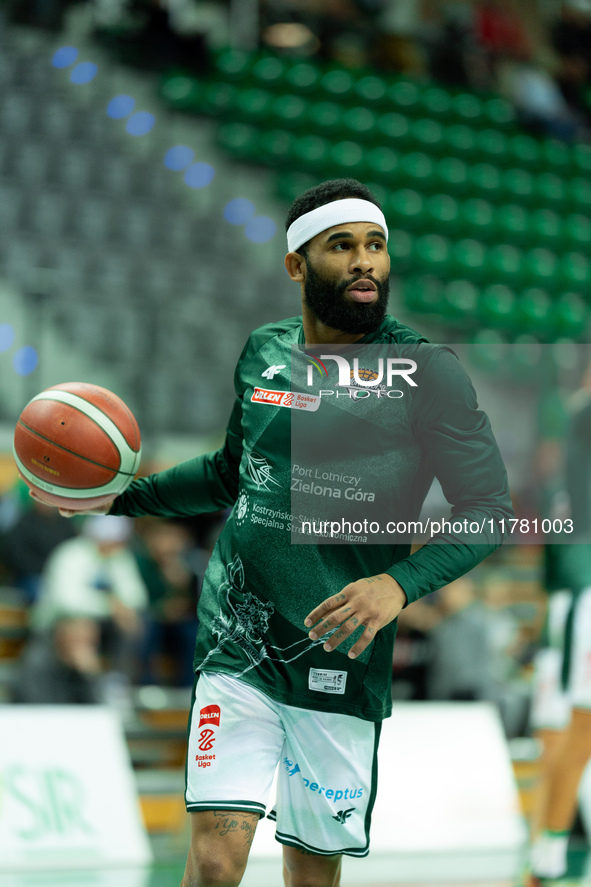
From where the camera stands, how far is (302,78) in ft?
46.0

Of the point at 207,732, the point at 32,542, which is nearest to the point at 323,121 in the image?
the point at 32,542

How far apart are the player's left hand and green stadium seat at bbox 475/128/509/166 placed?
1307cm

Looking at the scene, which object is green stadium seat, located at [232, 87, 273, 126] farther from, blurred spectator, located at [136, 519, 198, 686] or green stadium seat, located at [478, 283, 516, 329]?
blurred spectator, located at [136, 519, 198, 686]

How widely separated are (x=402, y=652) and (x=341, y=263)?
4.83 m

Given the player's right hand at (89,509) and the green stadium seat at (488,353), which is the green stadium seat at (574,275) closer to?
the green stadium seat at (488,353)

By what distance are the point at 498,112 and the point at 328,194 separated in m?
13.3

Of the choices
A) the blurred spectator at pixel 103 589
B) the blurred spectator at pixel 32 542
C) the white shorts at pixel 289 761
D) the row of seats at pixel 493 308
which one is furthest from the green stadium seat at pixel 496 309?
the white shorts at pixel 289 761

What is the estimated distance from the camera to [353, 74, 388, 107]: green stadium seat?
1427cm

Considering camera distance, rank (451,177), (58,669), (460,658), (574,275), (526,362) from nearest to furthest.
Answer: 1. (58,669)
2. (460,658)
3. (526,362)
4. (574,275)
5. (451,177)

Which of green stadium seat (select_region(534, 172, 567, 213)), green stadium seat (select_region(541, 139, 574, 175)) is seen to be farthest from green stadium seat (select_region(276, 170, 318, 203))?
green stadium seat (select_region(541, 139, 574, 175))

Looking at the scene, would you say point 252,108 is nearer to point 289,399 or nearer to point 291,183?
point 291,183

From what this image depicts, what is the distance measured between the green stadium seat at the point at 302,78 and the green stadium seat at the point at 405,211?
2.07m

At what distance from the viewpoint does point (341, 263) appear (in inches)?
111

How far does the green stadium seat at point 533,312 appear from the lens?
1253cm
